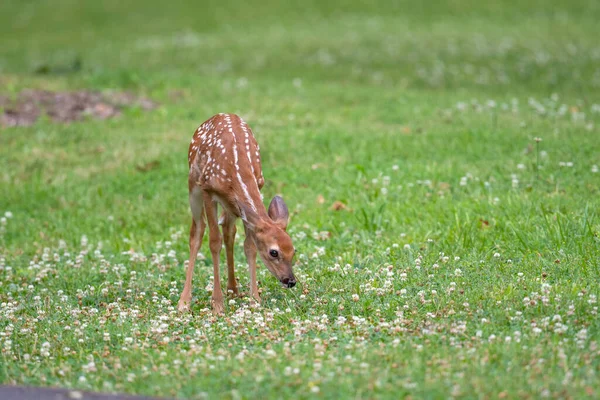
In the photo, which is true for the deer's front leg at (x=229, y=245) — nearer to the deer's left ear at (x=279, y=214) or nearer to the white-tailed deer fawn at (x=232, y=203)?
the white-tailed deer fawn at (x=232, y=203)

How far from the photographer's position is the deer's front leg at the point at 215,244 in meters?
8.25

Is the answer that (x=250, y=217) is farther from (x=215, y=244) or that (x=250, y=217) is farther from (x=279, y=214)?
(x=215, y=244)

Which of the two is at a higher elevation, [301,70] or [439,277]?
[301,70]

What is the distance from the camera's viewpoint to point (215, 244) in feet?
28.3

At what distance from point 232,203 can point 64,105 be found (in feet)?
30.3

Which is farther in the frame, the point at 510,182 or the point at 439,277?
the point at 510,182

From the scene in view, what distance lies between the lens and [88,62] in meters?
23.0

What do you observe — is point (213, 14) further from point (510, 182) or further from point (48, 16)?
point (510, 182)

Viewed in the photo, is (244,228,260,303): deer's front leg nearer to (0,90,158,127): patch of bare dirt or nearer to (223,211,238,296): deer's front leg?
(223,211,238,296): deer's front leg

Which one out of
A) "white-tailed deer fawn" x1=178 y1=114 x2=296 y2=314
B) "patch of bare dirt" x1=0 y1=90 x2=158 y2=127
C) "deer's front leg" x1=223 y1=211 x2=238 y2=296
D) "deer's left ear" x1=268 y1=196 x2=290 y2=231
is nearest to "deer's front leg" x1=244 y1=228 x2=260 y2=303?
"white-tailed deer fawn" x1=178 y1=114 x2=296 y2=314

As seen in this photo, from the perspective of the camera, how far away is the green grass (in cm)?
620

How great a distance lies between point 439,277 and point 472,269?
1.25 ft

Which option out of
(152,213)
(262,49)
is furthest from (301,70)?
(152,213)

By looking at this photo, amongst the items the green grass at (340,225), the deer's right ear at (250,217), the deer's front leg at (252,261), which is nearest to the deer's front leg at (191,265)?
the green grass at (340,225)
